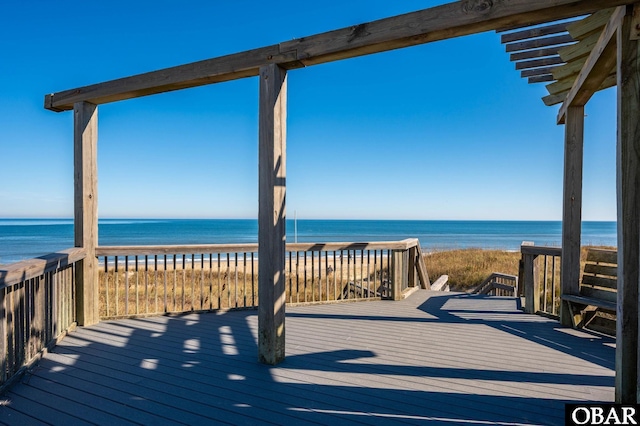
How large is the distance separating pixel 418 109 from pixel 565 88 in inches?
646

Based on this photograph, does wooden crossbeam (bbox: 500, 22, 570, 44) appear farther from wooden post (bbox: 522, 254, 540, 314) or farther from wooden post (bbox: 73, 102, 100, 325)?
wooden post (bbox: 73, 102, 100, 325)

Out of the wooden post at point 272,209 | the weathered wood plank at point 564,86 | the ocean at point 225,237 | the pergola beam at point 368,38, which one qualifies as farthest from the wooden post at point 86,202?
the ocean at point 225,237

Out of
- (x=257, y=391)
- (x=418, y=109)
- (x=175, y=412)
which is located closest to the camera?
(x=175, y=412)

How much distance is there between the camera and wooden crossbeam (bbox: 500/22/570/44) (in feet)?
11.0

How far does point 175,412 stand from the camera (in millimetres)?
2066

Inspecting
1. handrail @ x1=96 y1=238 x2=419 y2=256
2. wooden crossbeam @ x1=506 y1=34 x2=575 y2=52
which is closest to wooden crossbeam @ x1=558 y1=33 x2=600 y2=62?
wooden crossbeam @ x1=506 y1=34 x2=575 y2=52

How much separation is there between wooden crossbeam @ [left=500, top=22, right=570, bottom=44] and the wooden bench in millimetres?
2347

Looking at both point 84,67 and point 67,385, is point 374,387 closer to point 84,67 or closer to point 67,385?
point 67,385

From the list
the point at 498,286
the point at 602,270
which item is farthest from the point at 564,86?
the point at 498,286

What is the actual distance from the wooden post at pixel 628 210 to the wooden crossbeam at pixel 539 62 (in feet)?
5.71

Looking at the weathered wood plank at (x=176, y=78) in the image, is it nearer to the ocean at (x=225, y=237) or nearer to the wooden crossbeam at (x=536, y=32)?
the wooden crossbeam at (x=536, y=32)

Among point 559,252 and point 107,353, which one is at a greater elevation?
point 559,252

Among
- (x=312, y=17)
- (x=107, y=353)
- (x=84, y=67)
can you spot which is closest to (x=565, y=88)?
(x=107, y=353)

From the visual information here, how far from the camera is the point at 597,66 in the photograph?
2.99 m
